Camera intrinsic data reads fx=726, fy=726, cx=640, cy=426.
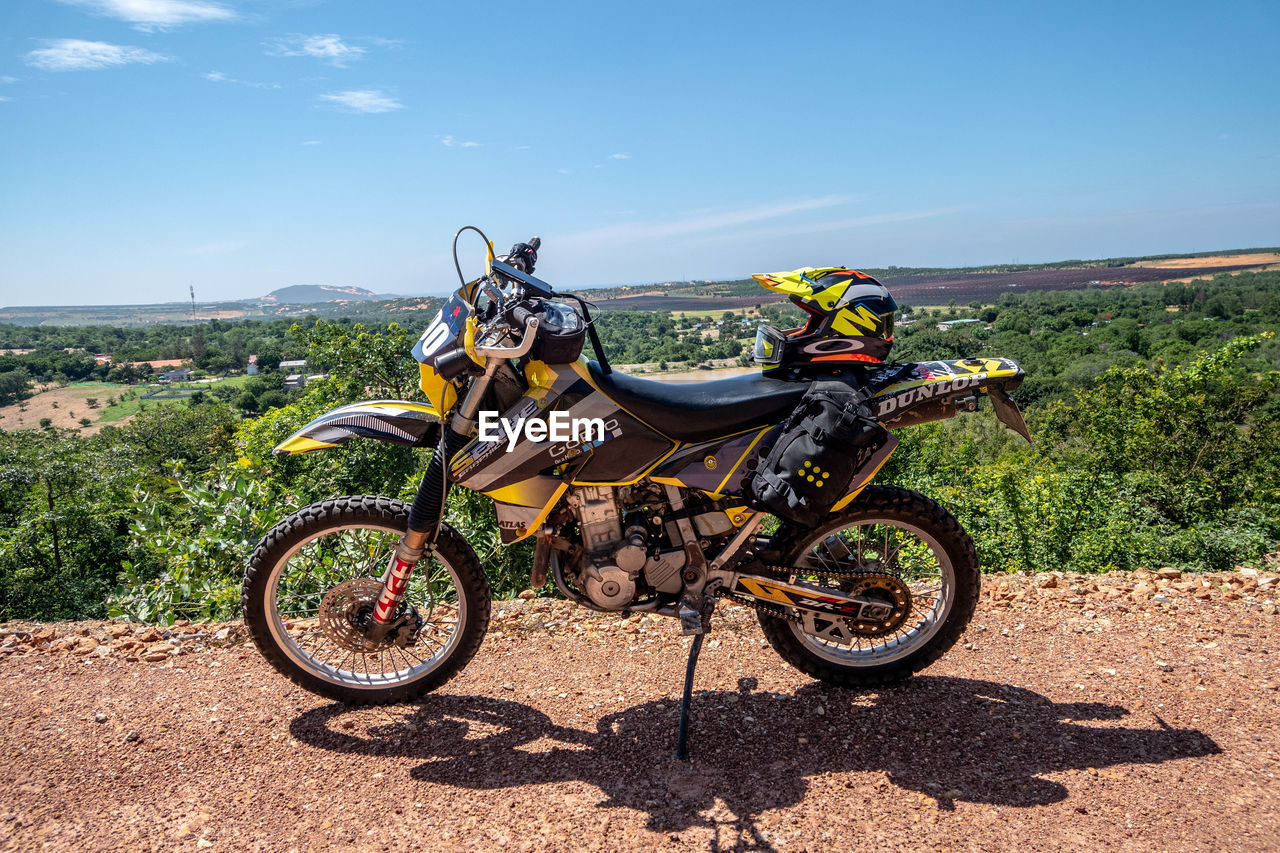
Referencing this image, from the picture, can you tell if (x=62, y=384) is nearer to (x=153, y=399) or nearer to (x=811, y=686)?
(x=153, y=399)

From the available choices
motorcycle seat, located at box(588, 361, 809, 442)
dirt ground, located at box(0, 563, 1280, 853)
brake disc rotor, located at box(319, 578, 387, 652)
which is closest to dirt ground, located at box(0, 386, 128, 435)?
dirt ground, located at box(0, 563, 1280, 853)

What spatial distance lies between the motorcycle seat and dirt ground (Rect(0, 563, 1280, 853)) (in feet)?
4.88

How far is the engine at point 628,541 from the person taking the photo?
3.46 meters

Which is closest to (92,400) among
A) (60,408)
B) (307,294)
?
(60,408)

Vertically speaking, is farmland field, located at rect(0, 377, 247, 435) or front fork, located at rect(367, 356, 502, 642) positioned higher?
front fork, located at rect(367, 356, 502, 642)

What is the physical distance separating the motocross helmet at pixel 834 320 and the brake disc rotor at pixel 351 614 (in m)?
2.39

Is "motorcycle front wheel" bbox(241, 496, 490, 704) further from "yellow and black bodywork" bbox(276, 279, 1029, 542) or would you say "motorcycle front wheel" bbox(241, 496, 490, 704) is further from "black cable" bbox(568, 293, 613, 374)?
"black cable" bbox(568, 293, 613, 374)

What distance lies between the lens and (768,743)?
3469 millimetres

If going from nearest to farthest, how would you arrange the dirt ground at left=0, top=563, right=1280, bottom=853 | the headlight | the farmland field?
the dirt ground at left=0, top=563, right=1280, bottom=853 → the headlight → the farmland field

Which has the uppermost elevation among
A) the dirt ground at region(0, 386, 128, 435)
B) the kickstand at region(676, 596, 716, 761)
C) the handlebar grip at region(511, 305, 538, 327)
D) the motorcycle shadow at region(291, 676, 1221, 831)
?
the handlebar grip at region(511, 305, 538, 327)

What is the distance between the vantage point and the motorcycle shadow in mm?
3125

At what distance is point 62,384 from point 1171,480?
107 m

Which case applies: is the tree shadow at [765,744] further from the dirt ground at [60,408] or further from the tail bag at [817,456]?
the dirt ground at [60,408]

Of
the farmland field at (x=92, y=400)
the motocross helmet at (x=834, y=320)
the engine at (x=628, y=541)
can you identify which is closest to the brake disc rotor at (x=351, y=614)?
the engine at (x=628, y=541)
